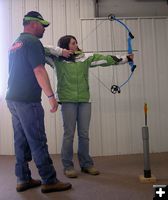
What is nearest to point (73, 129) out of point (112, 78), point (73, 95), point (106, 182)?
point (73, 95)

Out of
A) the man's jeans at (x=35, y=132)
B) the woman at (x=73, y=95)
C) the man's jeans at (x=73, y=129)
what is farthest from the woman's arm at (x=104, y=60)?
the man's jeans at (x=35, y=132)

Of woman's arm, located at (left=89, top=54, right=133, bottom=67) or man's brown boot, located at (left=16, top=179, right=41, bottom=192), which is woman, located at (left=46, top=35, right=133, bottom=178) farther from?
man's brown boot, located at (left=16, top=179, right=41, bottom=192)

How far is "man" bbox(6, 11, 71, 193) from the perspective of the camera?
5.87 feet

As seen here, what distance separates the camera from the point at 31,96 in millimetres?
1819

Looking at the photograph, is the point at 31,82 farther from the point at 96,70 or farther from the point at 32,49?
the point at 96,70

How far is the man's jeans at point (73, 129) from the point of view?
2246 millimetres

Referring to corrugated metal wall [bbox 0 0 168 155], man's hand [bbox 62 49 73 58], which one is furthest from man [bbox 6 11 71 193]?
corrugated metal wall [bbox 0 0 168 155]

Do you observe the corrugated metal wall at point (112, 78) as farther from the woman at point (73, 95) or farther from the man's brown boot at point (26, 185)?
the man's brown boot at point (26, 185)

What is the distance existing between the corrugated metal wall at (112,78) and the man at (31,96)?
127 cm

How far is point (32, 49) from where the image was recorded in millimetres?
1789

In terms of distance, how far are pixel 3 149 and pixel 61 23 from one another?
1.54 metres

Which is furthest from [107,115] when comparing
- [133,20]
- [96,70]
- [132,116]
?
[133,20]

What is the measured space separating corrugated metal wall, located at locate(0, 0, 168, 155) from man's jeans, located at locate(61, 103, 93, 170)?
81 centimetres

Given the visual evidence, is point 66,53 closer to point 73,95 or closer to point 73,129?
point 73,95
